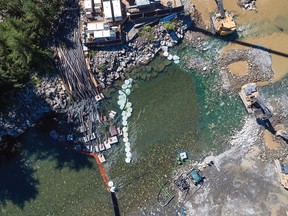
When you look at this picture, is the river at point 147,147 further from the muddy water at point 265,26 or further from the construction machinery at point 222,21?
the construction machinery at point 222,21

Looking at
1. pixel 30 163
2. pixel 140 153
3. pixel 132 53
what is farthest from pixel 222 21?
pixel 30 163

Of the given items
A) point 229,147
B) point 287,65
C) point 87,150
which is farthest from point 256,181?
point 87,150

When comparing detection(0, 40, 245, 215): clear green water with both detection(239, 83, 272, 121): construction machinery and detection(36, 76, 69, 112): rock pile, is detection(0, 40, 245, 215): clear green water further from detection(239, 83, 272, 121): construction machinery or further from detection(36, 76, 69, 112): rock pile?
detection(36, 76, 69, 112): rock pile

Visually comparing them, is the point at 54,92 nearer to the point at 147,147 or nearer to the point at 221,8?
the point at 147,147

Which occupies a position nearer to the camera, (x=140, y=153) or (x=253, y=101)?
(x=253, y=101)

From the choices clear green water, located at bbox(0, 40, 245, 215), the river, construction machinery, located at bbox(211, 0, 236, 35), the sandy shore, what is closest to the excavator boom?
construction machinery, located at bbox(211, 0, 236, 35)

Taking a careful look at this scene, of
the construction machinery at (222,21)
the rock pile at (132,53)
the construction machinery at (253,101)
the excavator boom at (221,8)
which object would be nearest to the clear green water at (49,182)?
the rock pile at (132,53)
